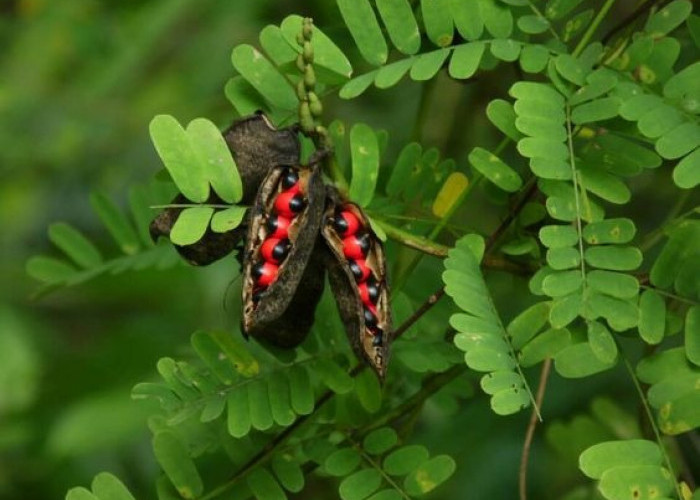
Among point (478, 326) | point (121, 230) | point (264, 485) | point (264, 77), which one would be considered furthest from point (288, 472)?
point (121, 230)

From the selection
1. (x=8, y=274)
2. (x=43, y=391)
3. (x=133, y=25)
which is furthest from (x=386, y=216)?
(x=8, y=274)

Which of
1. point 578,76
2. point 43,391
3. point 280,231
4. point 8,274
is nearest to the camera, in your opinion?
point 280,231

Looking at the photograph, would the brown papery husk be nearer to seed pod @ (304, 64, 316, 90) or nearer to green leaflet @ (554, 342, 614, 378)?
seed pod @ (304, 64, 316, 90)

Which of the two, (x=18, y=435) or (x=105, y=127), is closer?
(x=18, y=435)

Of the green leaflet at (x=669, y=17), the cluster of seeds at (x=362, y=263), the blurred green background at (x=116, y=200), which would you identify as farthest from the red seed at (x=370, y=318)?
the blurred green background at (x=116, y=200)

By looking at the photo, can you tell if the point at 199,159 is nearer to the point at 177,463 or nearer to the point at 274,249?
the point at 274,249

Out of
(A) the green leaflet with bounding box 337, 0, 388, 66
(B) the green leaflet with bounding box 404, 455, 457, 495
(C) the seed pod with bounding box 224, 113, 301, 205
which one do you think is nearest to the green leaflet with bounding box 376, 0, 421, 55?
(A) the green leaflet with bounding box 337, 0, 388, 66

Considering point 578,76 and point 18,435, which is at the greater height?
point 578,76

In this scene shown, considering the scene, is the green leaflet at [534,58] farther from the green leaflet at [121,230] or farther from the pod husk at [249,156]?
the green leaflet at [121,230]

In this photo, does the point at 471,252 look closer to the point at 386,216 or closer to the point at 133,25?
the point at 386,216
